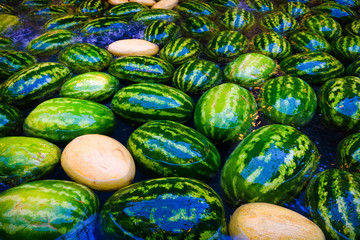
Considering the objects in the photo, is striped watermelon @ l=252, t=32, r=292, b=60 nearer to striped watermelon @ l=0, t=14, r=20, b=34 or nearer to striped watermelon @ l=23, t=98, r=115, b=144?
striped watermelon @ l=23, t=98, r=115, b=144

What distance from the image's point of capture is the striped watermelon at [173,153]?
1.58 meters

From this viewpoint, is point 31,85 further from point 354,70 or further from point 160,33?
point 354,70

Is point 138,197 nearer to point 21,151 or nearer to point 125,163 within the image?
point 125,163

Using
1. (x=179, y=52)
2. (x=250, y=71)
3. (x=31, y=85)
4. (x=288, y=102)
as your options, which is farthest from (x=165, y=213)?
(x=179, y=52)

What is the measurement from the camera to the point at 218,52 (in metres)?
2.70

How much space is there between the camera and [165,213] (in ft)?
4.09

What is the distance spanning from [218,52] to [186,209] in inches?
73.8

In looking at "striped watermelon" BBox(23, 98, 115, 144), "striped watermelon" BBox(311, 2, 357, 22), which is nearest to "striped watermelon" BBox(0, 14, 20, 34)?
"striped watermelon" BBox(23, 98, 115, 144)

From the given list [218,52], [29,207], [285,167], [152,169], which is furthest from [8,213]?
[218,52]

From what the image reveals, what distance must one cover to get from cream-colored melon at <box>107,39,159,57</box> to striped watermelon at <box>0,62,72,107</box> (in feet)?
2.14

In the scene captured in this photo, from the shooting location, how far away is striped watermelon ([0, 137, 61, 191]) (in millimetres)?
1543

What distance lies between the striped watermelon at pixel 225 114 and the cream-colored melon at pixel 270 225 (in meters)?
0.59

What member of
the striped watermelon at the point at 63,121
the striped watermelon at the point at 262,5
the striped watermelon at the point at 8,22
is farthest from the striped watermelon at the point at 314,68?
the striped watermelon at the point at 8,22

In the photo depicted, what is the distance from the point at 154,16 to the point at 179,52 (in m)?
1.02
